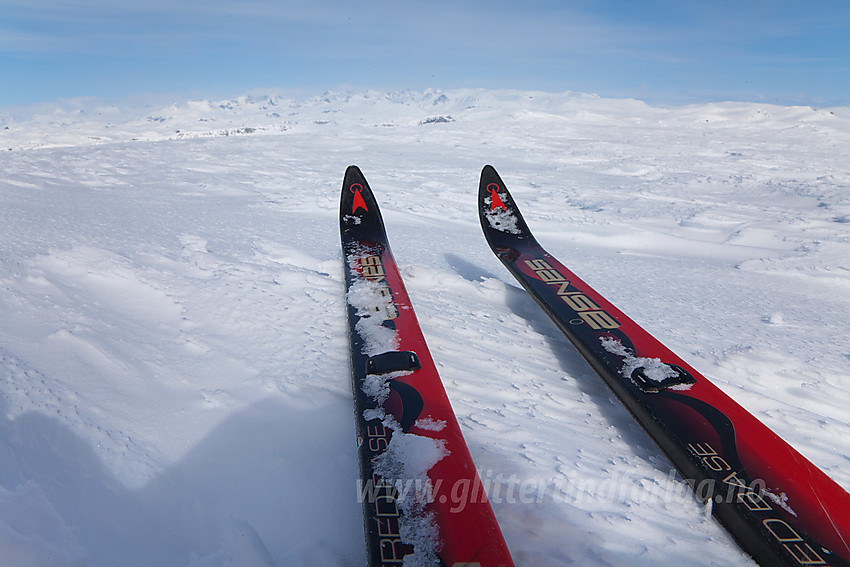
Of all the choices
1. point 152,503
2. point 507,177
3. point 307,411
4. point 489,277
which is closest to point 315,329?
point 307,411

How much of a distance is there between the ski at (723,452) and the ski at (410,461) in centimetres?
101

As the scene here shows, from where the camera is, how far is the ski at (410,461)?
1484mm

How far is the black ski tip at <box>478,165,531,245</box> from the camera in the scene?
5.07 meters

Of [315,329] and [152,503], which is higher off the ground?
[315,329]

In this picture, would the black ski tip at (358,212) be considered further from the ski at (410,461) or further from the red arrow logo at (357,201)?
the ski at (410,461)

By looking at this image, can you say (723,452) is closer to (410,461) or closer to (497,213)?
(410,461)

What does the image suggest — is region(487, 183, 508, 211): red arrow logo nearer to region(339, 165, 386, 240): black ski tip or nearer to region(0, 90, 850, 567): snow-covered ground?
region(0, 90, 850, 567): snow-covered ground

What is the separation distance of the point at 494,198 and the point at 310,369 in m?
3.66

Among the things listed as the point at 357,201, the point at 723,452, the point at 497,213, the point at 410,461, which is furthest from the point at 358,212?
the point at 723,452

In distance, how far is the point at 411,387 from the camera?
7.63 ft

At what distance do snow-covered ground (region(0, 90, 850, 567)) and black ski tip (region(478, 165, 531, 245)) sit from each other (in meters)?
0.44

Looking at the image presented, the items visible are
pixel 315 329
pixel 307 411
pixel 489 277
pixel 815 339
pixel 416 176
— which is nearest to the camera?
pixel 307 411

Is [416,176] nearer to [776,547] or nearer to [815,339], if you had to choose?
[815,339]

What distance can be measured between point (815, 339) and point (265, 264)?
4.73 meters
